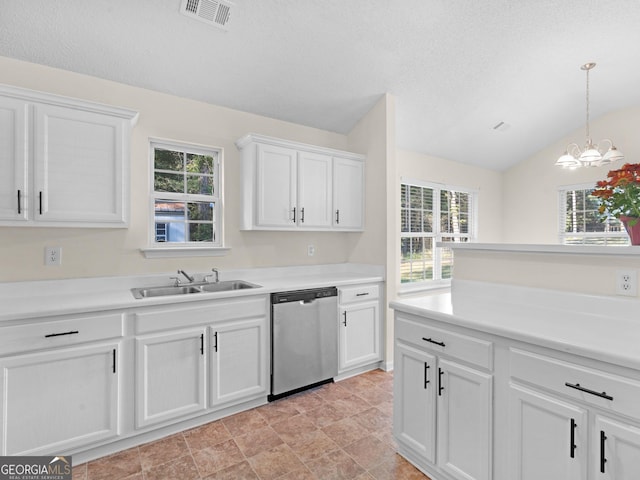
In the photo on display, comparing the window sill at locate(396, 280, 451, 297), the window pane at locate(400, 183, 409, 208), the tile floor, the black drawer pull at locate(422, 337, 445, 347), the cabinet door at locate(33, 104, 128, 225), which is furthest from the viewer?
the window pane at locate(400, 183, 409, 208)

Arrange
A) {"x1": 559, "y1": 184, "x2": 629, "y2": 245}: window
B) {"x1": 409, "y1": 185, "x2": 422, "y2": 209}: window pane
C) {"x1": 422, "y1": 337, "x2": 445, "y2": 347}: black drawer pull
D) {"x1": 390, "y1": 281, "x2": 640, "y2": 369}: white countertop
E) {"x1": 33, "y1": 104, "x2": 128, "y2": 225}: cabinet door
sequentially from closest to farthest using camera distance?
{"x1": 390, "y1": 281, "x2": 640, "y2": 369}: white countertop < {"x1": 422, "y1": 337, "x2": 445, "y2": 347}: black drawer pull < {"x1": 33, "y1": 104, "x2": 128, "y2": 225}: cabinet door < {"x1": 409, "y1": 185, "x2": 422, "y2": 209}: window pane < {"x1": 559, "y1": 184, "x2": 629, "y2": 245}: window

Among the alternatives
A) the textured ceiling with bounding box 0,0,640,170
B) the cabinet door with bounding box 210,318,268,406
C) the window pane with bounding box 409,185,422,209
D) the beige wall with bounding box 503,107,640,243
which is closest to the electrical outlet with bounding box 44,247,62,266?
the cabinet door with bounding box 210,318,268,406

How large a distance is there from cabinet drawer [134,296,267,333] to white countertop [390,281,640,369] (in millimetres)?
1155

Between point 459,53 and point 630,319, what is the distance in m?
2.59

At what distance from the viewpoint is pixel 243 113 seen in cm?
329

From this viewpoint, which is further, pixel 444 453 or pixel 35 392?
pixel 35 392

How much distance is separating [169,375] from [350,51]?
111 inches

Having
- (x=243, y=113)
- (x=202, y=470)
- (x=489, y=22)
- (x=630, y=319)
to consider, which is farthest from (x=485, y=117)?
(x=202, y=470)

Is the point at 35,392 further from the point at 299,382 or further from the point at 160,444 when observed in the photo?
the point at 299,382

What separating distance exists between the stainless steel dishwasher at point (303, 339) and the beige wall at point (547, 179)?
165 inches

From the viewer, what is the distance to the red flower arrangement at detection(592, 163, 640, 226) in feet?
4.87

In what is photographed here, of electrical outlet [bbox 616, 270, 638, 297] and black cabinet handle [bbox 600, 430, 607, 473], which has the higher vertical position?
electrical outlet [bbox 616, 270, 638, 297]

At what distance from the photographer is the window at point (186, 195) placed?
2.95 metres

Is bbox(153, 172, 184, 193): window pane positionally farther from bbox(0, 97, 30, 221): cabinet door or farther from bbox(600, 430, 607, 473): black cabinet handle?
bbox(600, 430, 607, 473): black cabinet handle
